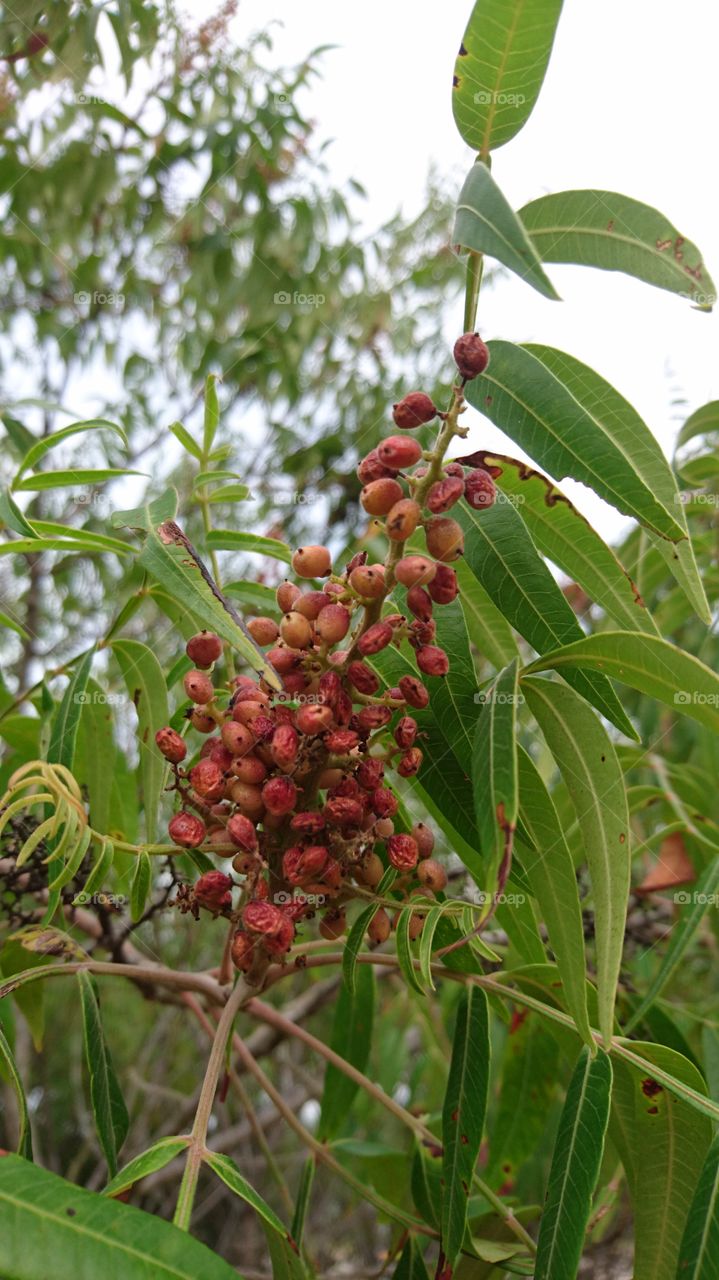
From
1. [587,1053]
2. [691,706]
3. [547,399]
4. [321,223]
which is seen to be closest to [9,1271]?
[587,1053]

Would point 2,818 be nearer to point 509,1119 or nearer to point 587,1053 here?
point 587,1053

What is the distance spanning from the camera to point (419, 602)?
2.86 feet

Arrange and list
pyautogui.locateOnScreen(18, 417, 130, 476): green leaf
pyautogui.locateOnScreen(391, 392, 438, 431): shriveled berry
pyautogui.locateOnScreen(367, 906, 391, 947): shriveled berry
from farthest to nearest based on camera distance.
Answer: pyautogui.locateOnScreen(18, 417, 130, 476): green leaf → pyautogui.locateOnScreen(367, 906, 391, 947): shriveled berry → pyautogui.locateOnScreen(391, 392, 438, 431): shriveled berry

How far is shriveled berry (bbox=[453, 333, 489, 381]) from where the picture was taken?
2.71 ft

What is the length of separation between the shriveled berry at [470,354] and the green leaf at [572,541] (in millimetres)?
92

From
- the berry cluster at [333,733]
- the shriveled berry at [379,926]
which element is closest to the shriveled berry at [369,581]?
the berry cluster at [333,733]

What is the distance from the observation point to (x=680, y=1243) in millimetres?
933

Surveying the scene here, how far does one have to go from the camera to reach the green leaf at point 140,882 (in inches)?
39.0

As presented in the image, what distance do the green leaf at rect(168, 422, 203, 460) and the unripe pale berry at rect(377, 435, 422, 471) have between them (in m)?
0.34

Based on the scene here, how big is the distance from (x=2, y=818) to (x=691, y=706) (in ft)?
1.93

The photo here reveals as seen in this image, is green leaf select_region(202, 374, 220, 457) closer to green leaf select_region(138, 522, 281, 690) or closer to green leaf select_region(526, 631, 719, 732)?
green leaf select_region(138, 522, 281, 690)

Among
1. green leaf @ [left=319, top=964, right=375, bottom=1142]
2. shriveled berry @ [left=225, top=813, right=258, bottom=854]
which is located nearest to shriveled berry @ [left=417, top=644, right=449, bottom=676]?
shriveled berry @ [left=225, top=813, right=258, bottom=854]

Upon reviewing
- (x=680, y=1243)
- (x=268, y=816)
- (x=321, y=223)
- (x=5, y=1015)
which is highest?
(x=321, y=223)

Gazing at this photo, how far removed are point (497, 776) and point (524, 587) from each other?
24cm
